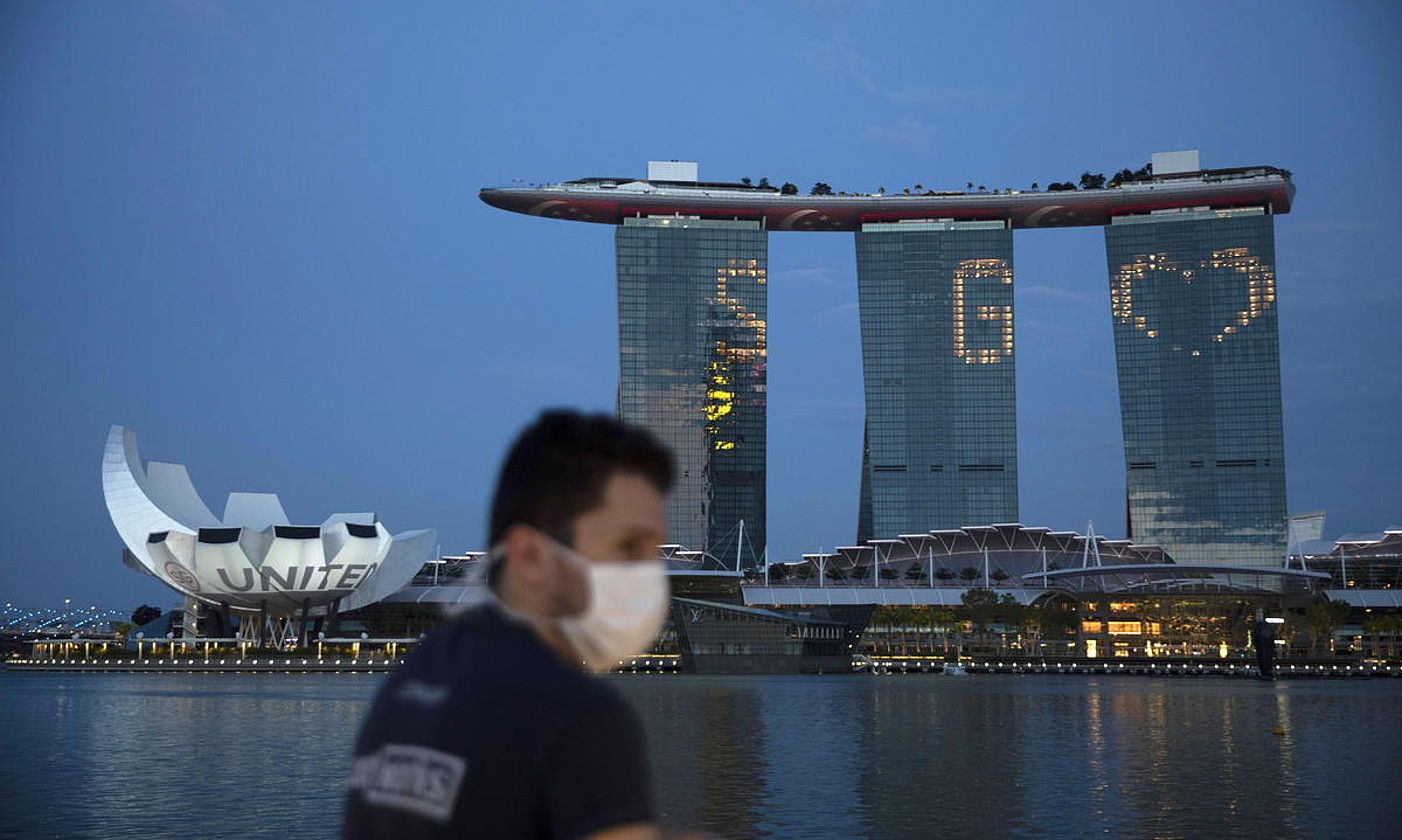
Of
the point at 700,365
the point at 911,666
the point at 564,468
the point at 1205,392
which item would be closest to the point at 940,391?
the point at 700,365

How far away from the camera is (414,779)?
104 inches

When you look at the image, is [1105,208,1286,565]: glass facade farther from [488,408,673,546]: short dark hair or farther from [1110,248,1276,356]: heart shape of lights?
[488,408,673,546]: short dark hair

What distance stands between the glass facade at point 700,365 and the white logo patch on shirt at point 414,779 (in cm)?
15657

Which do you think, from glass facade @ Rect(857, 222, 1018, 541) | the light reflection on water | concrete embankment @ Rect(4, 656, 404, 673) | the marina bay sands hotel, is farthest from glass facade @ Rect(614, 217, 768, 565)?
the light reflection on water

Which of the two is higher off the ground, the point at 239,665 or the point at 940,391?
the point at 940,391

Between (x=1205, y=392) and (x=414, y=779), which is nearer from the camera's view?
(x=414, y=779)

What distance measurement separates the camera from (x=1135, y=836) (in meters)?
19.6

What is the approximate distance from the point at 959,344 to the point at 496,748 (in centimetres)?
16371

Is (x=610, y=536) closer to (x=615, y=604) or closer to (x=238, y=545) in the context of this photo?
(x=615, y=604)

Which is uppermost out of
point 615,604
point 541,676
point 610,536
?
point 610,536

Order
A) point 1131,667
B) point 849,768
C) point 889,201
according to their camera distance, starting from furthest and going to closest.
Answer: point 889,201 → point 1131,667 → point 849,768

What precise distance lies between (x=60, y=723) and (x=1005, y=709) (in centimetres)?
3161

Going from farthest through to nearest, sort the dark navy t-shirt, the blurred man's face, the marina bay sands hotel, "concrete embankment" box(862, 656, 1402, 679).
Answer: the marina bay sands hotel < "concrete embankment" box(862, 656, 1402, 679) < the blurred man's face < the dark navy t-shirt

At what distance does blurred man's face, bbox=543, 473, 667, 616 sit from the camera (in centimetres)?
273
